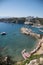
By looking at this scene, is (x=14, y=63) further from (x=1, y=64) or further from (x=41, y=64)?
(x=41, y=64)

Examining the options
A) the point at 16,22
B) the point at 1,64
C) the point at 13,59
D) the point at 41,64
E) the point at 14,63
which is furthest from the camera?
the point at 16,22

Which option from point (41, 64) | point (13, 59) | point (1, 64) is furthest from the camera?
point (13, 59)

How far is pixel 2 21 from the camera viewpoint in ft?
89.1

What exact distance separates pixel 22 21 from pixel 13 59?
19.5m

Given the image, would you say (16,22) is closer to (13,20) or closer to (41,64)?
(13,20)

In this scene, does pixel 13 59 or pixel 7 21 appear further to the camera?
pixel 7 21

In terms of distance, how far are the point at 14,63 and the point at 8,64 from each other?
0.76 ft

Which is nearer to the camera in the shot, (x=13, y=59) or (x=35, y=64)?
(x=35, y=64)

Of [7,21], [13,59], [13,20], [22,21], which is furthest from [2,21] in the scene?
[13,59]

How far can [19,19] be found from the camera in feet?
77.5

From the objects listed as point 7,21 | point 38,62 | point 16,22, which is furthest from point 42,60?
point 7,21

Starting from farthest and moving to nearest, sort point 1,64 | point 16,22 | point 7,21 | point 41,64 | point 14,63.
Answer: point 7,21 < point 16,22 < point 14,63 < point 1,64 < point 41,64

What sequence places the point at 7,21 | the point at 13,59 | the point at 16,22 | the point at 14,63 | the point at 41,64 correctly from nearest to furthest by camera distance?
the point at 41,64 < the point at 14,63 < the point at 13,59 < the point at 16,22 < the point at 7,21

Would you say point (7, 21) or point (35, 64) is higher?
point (35, 64)
